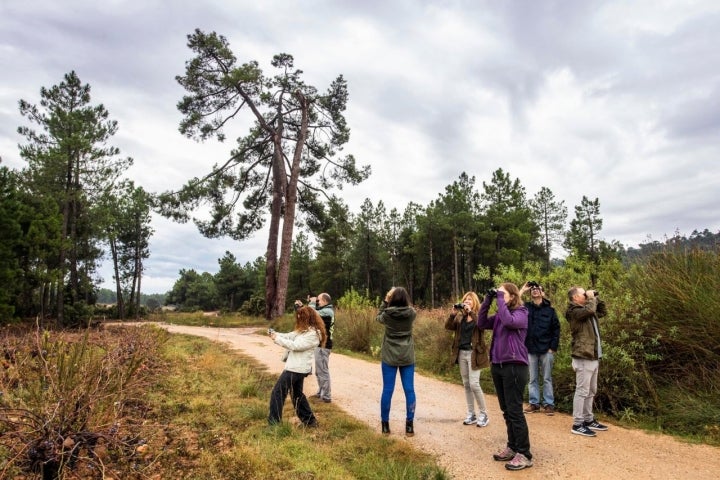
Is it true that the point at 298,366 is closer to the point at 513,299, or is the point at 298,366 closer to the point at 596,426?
the point at 513,299

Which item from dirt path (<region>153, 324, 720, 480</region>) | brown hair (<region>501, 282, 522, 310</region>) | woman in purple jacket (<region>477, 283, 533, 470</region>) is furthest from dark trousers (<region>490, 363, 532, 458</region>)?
Result: brown hair (<region>501, 282, 522, 310</region>)

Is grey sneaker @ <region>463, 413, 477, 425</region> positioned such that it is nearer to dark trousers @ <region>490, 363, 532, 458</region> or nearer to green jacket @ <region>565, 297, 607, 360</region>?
dark trousers @ <region>490, 363, 532, 458</region>

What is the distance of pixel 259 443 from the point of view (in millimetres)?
4500

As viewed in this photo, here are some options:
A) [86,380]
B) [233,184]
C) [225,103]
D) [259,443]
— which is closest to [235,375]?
[259,443]

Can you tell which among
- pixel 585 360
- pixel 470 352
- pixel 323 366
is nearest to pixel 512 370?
pixel 470 352

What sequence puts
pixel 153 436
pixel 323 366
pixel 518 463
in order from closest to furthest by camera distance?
pixel 518 463 → pixel 153 436 → pixel 323 366

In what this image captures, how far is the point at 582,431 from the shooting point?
5.13 meters

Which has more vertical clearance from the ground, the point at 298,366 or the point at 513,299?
the point at 513,299

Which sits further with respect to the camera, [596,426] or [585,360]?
[596,426]

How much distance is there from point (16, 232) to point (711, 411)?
1952 cm

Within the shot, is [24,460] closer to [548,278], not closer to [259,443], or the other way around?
[259,443]

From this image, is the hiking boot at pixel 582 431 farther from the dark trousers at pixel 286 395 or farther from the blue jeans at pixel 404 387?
the dark trousers at pixel 286 395

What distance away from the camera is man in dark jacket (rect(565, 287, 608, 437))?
513cm

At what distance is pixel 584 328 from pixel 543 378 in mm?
1519
